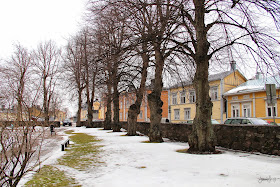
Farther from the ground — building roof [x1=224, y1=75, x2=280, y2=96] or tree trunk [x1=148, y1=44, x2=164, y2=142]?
building roof [x1=224, y1=75, x2=280, y2=96]

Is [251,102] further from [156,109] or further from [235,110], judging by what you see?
[156,109]

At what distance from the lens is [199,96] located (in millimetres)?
9109

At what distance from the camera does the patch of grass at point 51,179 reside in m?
5.17

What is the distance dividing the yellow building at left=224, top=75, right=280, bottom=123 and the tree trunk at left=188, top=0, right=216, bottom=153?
20.9 metres

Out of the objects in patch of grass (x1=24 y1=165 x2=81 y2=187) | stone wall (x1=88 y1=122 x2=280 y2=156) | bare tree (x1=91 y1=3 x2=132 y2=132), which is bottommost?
patch of grass (x1=24 y1=165 x2=81 y2=187)

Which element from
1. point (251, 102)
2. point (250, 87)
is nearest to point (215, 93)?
point (250, 87)

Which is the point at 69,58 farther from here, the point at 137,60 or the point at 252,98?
the point at 252,98

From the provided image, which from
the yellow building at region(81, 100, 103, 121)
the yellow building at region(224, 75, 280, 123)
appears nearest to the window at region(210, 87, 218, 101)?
the yellow building at region(224, 75, 280, 123)

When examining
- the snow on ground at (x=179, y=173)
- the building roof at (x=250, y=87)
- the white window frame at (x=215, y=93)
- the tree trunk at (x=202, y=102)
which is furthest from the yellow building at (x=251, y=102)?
the snow on ground at (x=179, y=173)

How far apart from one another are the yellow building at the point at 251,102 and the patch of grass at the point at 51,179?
85.7 ft

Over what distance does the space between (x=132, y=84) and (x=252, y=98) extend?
17.3m

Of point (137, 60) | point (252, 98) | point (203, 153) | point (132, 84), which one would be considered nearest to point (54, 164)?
point (203, 153)

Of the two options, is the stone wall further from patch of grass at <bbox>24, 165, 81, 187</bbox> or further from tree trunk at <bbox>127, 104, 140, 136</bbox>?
tree trunk at <bbox>127, 104, 140, 136</bbox>

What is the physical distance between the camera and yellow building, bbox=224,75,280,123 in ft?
91.4
